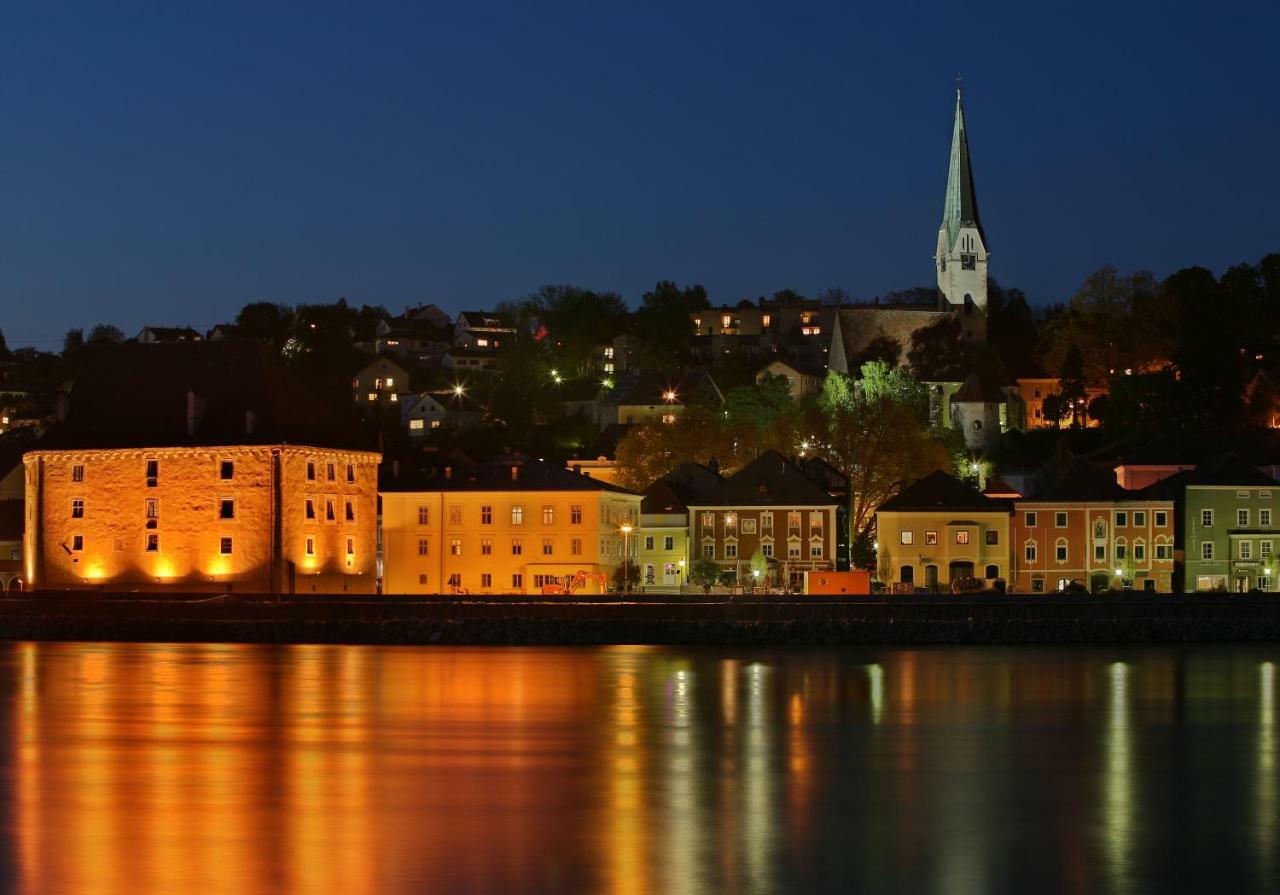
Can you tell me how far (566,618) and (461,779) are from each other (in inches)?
1269

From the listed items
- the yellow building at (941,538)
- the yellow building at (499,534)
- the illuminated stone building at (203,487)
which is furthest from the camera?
the yellow building at (941,538)

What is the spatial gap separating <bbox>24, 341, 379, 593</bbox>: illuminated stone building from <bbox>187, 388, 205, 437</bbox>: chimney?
0.17 feet

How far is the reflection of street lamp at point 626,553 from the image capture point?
247ft

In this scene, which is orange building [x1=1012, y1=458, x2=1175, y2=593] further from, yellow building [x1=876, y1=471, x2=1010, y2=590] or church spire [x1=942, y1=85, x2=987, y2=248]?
church spire [x1=942, y1=85, x2=987, y2=248]

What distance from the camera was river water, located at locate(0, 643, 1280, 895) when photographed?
76.2 feet

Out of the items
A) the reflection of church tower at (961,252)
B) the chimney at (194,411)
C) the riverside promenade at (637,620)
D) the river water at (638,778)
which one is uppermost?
the reflection of church tower at (961,252)

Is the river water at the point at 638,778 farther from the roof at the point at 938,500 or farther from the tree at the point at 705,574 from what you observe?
the roof at the point at 938,500

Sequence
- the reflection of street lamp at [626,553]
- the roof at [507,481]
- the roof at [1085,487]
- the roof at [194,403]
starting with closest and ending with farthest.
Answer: the roof at [194,403]
the reflection of street lamp at [626,553]
the roof at [507,481]
the roof at [1085,487]

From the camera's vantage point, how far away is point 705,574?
7844 cm

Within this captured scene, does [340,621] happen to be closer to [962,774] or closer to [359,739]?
[359,739]

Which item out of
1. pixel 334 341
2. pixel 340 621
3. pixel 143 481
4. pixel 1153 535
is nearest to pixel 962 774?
pixel 340 621

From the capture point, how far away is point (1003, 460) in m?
114

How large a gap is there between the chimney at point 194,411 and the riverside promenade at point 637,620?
7.15 metres

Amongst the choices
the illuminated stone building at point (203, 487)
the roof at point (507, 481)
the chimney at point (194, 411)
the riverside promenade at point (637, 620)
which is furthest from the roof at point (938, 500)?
the chimney at point (194, 411)
